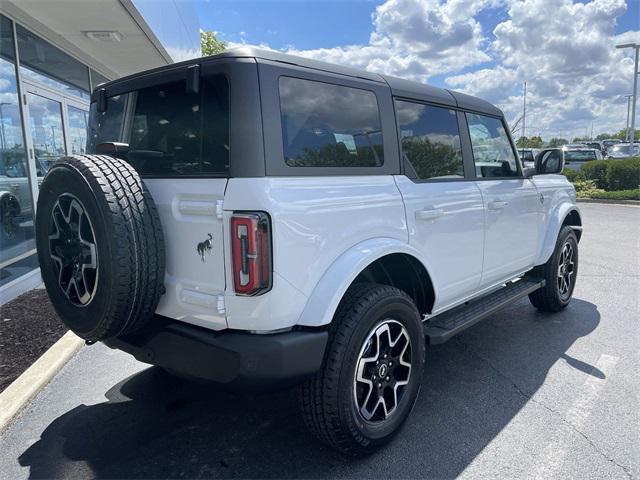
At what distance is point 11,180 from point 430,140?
545 cm

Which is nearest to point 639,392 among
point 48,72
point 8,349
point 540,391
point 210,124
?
point 540,391

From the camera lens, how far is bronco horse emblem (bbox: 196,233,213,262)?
85.4 inches

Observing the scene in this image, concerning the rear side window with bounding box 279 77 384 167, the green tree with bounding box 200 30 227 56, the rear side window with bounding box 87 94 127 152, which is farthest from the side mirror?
the green tree with bounding box 200 30 227 56

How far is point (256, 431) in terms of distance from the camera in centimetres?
278

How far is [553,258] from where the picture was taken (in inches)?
183

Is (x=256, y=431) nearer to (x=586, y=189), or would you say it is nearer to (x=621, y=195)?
(x=621, y=195)

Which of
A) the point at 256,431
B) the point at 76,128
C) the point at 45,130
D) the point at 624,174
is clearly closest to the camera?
the point at 256,431

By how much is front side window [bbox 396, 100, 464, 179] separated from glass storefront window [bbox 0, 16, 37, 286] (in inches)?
199

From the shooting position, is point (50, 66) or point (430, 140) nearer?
point (430, 140)

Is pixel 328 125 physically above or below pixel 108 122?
below

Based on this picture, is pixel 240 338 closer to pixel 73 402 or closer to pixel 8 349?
pixel 73 402

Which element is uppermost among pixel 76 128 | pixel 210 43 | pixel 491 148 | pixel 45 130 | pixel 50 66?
pixel 210 43

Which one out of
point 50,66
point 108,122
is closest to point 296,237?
point 108,122

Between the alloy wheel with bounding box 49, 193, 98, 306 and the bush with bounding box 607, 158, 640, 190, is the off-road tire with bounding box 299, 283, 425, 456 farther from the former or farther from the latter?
the bush with bounding box 607, 158, 640, 190
